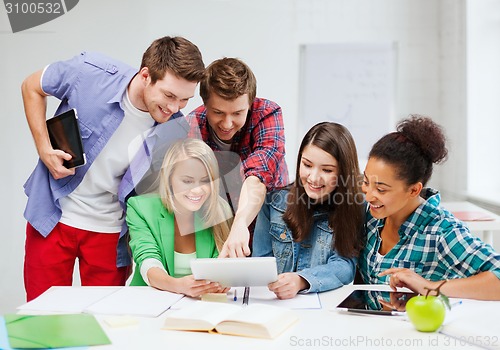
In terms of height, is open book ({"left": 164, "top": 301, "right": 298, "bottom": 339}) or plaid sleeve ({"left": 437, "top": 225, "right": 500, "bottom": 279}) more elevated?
plaid sleeve ({"left": 437, "top": 225, "right": 500, "bottom": 279})

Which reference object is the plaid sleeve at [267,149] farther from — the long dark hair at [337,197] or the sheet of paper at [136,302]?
the sheet of paper at [136,302]

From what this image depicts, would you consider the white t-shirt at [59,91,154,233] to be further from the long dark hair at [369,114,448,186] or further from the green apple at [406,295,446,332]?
the green apple at [406,295,446,332]

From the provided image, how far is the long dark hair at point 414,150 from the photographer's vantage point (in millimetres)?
1701

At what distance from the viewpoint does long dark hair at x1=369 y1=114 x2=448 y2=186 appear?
1701 millimetres

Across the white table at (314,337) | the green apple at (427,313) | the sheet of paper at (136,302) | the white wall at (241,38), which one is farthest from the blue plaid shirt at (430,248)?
the white wall at (241,38)

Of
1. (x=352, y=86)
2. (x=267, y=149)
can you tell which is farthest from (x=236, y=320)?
(x=352, y=86)

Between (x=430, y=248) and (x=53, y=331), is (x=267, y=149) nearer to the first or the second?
(x=430, y=248)

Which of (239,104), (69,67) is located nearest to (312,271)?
(239,104)

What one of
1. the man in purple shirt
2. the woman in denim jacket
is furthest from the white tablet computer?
the man in purple shirt

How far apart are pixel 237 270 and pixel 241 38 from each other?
8.77ft

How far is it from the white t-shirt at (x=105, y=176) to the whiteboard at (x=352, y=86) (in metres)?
2.07

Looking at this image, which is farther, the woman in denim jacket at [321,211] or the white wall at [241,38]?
the white wall at [241,38]

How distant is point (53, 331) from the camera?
4.23ft

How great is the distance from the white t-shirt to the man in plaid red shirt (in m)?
0.21
